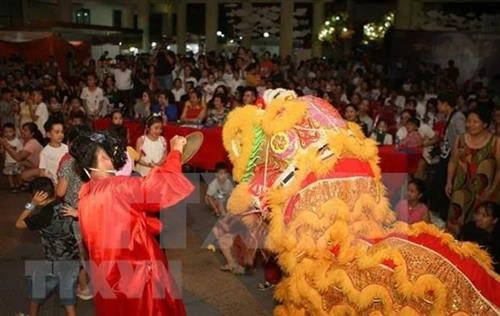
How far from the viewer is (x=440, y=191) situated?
6.30m

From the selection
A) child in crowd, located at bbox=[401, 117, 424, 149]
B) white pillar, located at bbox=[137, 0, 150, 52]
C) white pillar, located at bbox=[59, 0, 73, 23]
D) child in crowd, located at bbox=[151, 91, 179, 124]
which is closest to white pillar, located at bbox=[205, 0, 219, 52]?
white pillar, located at bbox=[137, 0, 150, 52]

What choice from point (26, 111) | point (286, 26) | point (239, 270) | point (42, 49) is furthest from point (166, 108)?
point (286, 26)

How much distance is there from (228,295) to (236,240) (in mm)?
497

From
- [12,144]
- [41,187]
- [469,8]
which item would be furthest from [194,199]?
[469,8]

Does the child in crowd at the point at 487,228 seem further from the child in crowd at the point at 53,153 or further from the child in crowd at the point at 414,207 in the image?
the child in crowd at the point at 53,153

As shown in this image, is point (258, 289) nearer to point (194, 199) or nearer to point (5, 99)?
point (194, 199)

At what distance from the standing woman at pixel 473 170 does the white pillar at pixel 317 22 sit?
18426 millimetres

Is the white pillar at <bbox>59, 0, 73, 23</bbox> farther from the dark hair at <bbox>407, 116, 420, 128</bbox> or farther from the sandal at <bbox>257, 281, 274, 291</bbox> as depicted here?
the sandal at <bbox>257, 281, 274, 291</bbox>

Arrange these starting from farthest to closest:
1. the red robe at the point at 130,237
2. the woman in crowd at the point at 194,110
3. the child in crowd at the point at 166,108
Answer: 1. the child in crowd at the point at 166,108
2. the woman in crowd at the point at 194,110
3. the red robe at the point at 130,237

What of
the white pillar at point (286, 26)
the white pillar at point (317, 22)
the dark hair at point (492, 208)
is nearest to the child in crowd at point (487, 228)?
the dark hair at point (492, 208)

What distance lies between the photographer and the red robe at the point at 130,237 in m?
2.82

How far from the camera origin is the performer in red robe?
111 inches

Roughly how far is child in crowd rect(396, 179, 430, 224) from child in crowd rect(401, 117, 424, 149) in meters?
2.20

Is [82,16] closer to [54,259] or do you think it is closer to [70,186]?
[70,186]
